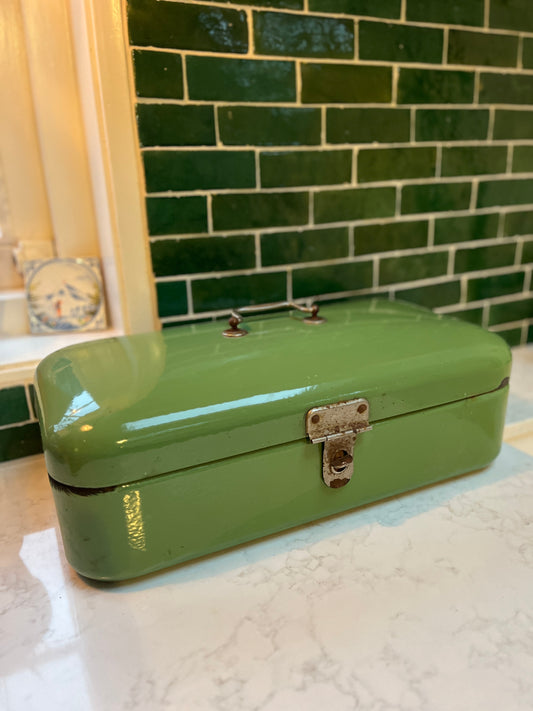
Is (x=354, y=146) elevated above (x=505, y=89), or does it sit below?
below

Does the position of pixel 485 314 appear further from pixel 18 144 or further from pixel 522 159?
pixel 18 144

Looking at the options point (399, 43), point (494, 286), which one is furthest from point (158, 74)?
point (494, 286)

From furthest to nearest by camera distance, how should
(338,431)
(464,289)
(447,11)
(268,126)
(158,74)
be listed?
(464,289)
(447,11)
(268,126)
(158,74)
(338,431)

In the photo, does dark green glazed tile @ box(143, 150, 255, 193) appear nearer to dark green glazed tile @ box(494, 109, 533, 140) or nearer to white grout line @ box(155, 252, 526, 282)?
white grout line @ box(155, 252, 526, 282)

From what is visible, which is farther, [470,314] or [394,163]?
[470,314]

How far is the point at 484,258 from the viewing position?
129cm

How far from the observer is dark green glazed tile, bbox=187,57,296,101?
88cm

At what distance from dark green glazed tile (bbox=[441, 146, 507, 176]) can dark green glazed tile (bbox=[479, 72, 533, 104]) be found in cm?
10

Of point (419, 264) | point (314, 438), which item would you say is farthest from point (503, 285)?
point (314, 438)

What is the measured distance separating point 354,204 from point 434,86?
0.99 ft

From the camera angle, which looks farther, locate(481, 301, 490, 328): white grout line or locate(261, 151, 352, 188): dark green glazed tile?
locate(481, 301, 490, 328): white grout line

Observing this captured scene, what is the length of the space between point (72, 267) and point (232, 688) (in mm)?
812

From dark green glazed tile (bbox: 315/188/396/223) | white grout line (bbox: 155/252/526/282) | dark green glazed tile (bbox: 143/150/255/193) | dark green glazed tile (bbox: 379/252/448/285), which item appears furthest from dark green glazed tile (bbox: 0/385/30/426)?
dark green glazed tile (bbox: 379/252/448/285)

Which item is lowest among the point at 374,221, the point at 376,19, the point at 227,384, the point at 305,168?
the point at 227,384
